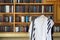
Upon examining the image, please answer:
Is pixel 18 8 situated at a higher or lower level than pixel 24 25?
higher

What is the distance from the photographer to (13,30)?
4195 millimetres

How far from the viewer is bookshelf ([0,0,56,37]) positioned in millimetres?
4156

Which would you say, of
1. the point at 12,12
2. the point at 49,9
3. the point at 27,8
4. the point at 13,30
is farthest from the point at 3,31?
the point at 49,9

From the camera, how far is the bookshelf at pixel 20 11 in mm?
4156

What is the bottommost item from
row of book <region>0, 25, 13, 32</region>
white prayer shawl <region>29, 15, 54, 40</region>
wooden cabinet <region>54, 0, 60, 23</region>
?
row of book <region>0, 25, 13, 32</region>

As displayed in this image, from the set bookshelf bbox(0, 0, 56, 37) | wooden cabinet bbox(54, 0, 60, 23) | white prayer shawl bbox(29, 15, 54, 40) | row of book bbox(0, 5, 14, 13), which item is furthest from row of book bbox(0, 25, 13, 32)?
white prayer shawl bbox(29, 15, 54, 40)

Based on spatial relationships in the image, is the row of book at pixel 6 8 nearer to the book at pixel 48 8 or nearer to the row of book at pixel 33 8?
the row of book at pixel 33 8

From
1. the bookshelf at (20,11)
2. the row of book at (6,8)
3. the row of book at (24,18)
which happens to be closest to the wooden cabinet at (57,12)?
the bookshelf at (20,11)

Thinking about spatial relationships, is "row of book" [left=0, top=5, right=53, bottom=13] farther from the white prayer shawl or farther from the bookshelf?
the white prayer shawl

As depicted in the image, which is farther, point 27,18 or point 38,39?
point 27,18

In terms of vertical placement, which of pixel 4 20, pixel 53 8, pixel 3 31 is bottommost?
pixel 3 31

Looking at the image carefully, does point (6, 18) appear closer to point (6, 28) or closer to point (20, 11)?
point (6, 28)

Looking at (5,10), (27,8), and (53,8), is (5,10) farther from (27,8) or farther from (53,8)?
(53,8)

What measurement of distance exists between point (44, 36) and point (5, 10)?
1.43m
